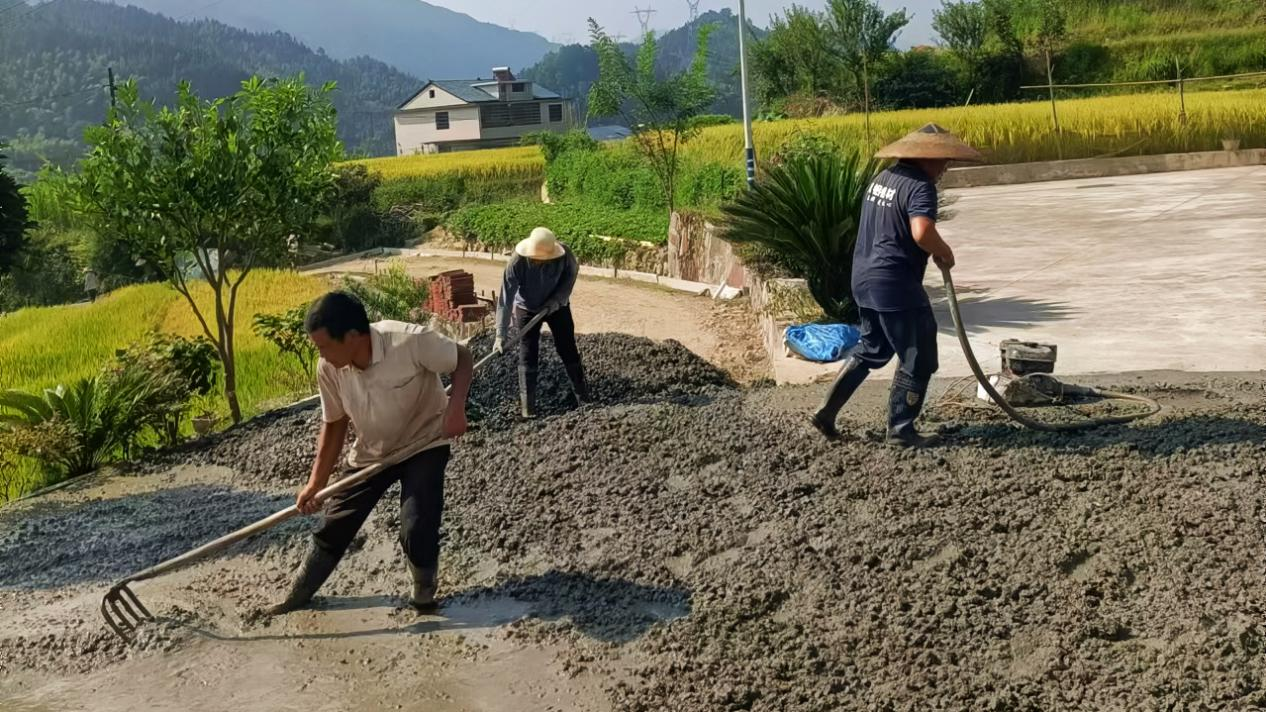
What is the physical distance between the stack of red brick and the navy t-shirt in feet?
22.9

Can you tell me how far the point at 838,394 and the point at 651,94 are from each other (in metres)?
13.9

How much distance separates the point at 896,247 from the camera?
593 centimetres

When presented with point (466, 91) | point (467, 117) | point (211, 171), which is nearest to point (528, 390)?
point (211, 171)

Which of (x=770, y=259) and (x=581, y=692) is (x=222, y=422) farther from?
(x=581, y=692)

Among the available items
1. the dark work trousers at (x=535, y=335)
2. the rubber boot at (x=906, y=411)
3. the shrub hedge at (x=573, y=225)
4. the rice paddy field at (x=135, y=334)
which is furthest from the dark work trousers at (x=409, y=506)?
the shrub hedge at (x=573, y=225)

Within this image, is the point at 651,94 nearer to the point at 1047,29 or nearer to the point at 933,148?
the point at 933,148

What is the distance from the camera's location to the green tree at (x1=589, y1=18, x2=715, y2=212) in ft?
63.7

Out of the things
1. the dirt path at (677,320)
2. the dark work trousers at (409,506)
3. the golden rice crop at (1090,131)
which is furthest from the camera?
the golden rice crop at (1090,131)

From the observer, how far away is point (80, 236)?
36.0 metres

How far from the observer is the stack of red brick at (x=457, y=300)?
12438 mm

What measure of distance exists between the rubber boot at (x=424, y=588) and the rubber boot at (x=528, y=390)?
2988 millimetres

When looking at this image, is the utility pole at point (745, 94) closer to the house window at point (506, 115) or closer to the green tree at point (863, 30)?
the green tree at point (863, 30)

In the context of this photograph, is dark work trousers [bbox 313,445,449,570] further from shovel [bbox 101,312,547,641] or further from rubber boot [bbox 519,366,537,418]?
rubber boot [bbox 519,366,537,418]

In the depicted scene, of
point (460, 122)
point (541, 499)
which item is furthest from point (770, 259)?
point (460, 122)
